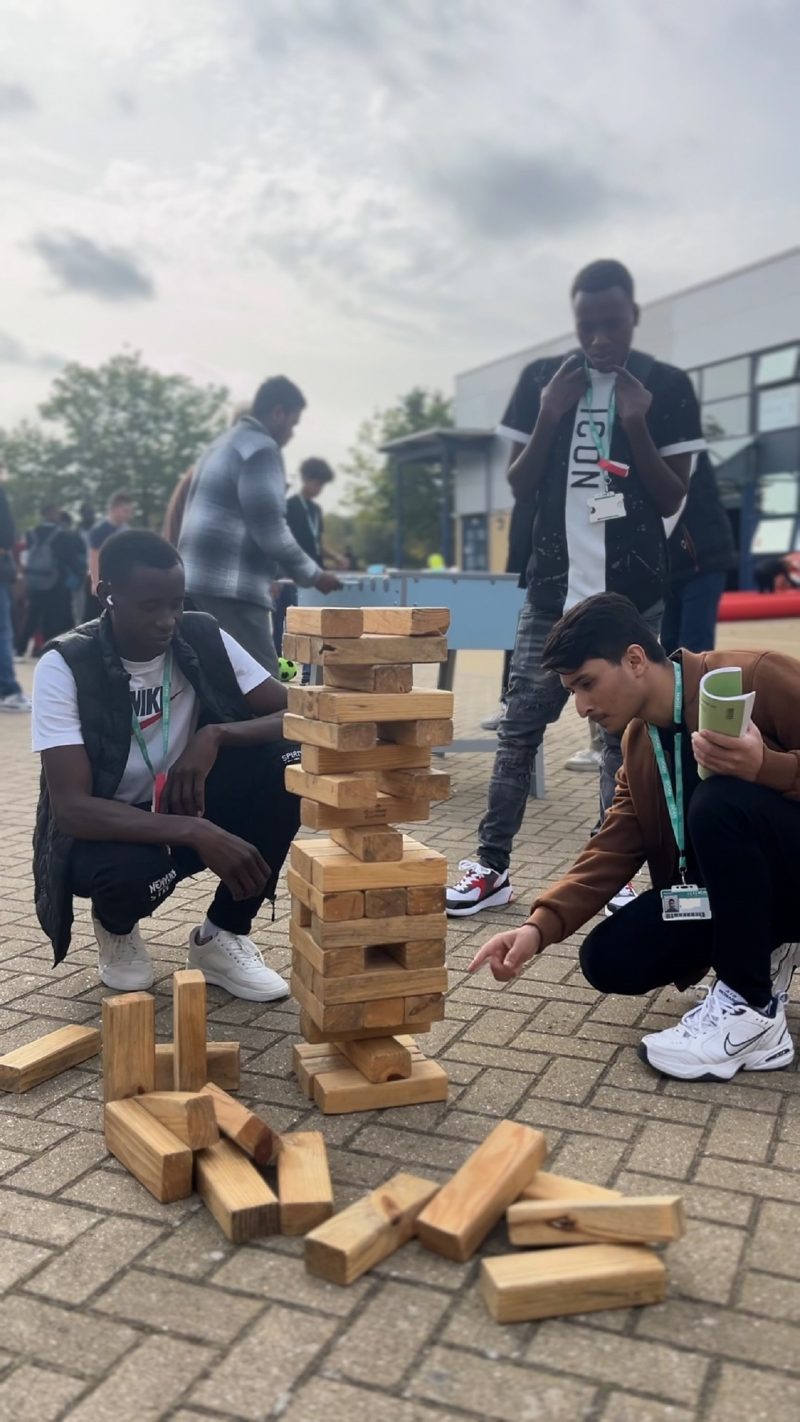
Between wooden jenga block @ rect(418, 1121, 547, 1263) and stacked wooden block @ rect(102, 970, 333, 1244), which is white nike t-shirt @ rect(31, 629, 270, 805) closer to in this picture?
stacked wooden block @ rect(102, 970, 333, 1244)

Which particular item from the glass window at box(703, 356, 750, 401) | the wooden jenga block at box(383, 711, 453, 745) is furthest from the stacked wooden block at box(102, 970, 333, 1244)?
the glass window at box(703, 356, 750, 401)

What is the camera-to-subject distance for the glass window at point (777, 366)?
26.1 meters

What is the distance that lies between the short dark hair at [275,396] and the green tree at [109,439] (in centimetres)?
4867

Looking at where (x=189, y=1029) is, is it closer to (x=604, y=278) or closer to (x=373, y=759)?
(x=373, y=759)

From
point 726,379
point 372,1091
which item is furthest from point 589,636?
point 726,379

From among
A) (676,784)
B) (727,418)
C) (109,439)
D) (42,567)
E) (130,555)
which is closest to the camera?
(676,784)

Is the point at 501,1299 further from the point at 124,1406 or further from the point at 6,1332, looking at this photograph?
the point at 6,1332

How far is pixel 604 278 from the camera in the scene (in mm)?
4238

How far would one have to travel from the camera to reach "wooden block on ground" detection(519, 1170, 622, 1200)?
2.34m

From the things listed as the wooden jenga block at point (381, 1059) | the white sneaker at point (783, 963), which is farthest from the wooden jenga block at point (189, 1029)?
the white sneaker at point (783, 963)

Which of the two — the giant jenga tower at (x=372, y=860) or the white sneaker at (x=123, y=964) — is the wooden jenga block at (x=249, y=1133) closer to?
the giant jenga tower at (x=372, y=860)

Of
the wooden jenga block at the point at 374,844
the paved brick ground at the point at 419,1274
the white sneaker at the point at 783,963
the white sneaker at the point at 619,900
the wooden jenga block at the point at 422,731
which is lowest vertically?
the paved brick ground at the point at 419,1274

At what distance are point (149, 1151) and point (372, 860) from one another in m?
0.82

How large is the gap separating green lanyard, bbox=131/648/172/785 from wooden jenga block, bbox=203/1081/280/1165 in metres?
1.29
